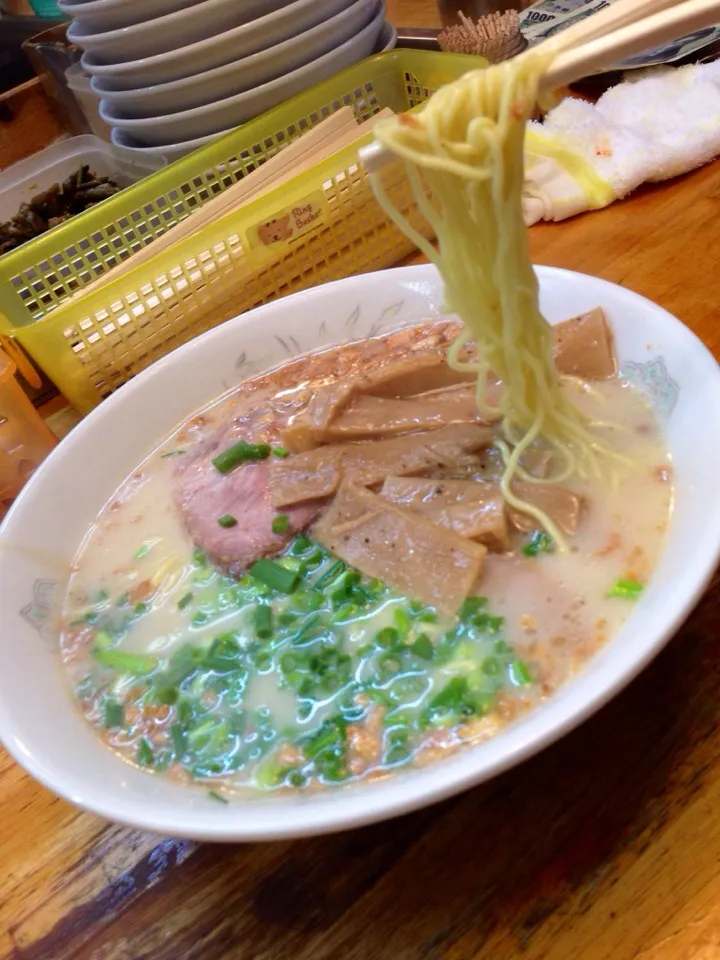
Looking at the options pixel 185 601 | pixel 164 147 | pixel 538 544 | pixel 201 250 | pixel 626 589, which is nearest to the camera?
pixel 626 589

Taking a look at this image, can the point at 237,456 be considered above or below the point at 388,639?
above

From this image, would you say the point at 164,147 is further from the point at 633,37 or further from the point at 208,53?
the point at 633,37

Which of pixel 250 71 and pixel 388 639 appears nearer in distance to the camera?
pixel 388 639

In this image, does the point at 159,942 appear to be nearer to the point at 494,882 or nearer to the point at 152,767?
the point at 152,767

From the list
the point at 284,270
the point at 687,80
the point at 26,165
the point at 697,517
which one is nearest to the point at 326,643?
the point at 697,517

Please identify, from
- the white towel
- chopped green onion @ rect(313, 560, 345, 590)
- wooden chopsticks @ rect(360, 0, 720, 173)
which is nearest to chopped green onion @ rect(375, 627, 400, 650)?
chopped green onion @ rect(313, 560, 345, 590)

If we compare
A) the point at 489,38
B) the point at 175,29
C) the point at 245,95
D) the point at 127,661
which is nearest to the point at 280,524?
the point at 127,661
